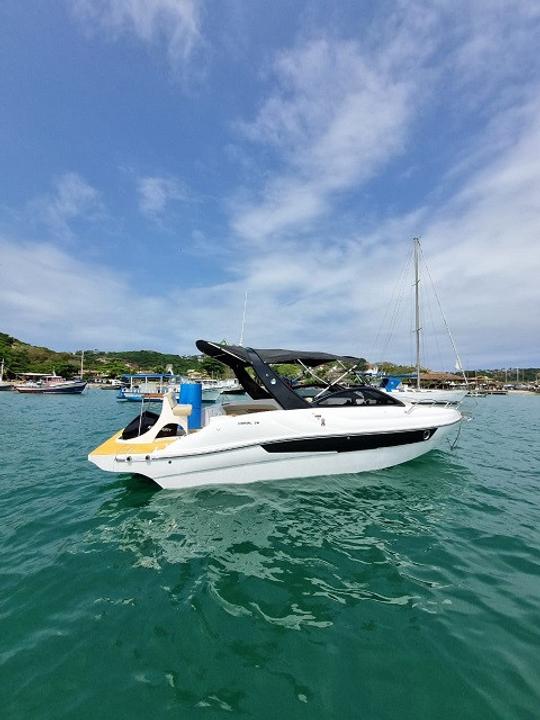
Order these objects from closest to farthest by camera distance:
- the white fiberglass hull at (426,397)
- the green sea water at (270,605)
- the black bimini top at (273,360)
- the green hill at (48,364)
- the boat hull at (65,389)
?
1. the green sea water at (270,605)
2. the black bimini top at (273,360)
3. the white fiberglass hull at (426,397)
4. the boat hull at (65,389)
5. the green hill at (48,364)

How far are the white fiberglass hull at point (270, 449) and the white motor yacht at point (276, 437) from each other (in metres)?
0.02

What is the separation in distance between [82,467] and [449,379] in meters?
94.5

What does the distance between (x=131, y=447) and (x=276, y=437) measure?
2876 millimetres

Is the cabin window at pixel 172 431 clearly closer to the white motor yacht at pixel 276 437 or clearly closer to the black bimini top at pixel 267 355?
the white motor yacht at pixel 276 437

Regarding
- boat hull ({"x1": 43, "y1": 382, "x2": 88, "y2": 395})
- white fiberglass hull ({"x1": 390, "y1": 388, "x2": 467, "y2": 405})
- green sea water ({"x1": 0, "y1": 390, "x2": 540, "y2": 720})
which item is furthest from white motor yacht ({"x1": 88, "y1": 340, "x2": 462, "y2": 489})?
boat hull ({"x1": 43, "y1": 382, "x2": 88, "y2": 395})

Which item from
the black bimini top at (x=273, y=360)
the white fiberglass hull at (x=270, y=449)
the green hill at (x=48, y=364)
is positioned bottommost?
the white fiberglass hull at (x=270, y=449)

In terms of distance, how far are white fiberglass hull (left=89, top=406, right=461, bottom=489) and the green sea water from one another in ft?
1.44

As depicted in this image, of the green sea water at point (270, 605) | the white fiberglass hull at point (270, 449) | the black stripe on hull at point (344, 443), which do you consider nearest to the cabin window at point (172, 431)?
the white fiberglass hull at point (270, 449)

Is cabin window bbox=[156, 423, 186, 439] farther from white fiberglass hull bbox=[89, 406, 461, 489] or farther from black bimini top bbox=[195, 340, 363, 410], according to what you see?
black bimini top bbox=[195, 340, 363, 410]

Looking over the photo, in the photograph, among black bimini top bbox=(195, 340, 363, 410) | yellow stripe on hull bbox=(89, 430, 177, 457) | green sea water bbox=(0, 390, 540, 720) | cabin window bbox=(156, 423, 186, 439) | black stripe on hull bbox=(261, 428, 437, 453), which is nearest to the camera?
green sea water bbox=(0, 390, 540, 720)

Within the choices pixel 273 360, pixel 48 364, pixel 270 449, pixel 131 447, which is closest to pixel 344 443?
pixel 270 449

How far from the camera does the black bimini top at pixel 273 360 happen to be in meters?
7.47

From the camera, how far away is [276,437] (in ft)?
22.8

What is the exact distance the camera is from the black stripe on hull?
6.99 m
